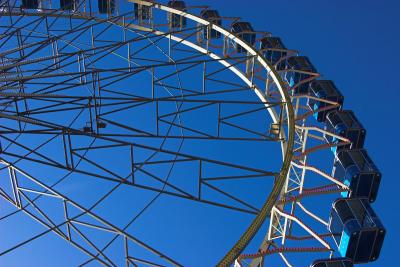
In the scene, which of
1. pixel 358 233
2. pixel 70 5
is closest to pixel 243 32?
pixel 70 5

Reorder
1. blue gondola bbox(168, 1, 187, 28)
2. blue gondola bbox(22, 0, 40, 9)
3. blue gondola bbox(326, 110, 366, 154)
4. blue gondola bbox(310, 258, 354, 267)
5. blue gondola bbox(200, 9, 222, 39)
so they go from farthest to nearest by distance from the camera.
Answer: blue gondola bbox(22, 0, 40, 9) → blue gondola bbox(168, 1, 187, 28) → blue gondola bbox(200, 9, 222, 39) → blue gondola bbox(326, 110, 366, 154) → blue gondola bbox(310, 258, 354, 267)

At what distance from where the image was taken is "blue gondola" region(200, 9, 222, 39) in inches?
1046

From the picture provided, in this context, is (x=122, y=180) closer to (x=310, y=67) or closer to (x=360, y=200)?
(x=360, y=200)

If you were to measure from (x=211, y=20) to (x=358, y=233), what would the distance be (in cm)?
1632

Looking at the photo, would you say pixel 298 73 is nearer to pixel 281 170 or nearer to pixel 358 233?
pixel 281 170

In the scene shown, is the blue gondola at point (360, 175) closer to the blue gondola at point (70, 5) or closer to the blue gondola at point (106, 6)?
the blue gondola at point (106, 6)

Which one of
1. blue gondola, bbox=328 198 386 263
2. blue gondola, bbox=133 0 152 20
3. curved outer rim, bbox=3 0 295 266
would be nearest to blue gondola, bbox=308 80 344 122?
curved outer rim, bbox=3 0 295 266

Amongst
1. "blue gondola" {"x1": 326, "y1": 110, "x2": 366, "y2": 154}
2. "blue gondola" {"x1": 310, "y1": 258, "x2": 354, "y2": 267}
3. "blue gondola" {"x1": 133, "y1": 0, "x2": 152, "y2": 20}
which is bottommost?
"blue gondola" {"x1": 310, "y1": 258, "x2": 354, "y2": 267}

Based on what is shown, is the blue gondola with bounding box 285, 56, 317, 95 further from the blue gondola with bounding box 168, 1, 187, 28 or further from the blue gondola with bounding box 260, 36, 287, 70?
the blue gondola with bounding box 168, 1, 187, 28

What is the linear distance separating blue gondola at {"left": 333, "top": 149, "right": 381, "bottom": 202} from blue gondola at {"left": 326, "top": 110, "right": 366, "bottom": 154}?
3.68 ft

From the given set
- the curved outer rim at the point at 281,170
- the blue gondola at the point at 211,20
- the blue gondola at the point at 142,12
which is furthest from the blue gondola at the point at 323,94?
the blue gondola at the point at 142,12

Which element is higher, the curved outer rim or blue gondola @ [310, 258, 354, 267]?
the curved outer rim

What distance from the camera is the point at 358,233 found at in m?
14.1

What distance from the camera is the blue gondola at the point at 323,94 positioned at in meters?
21.0
